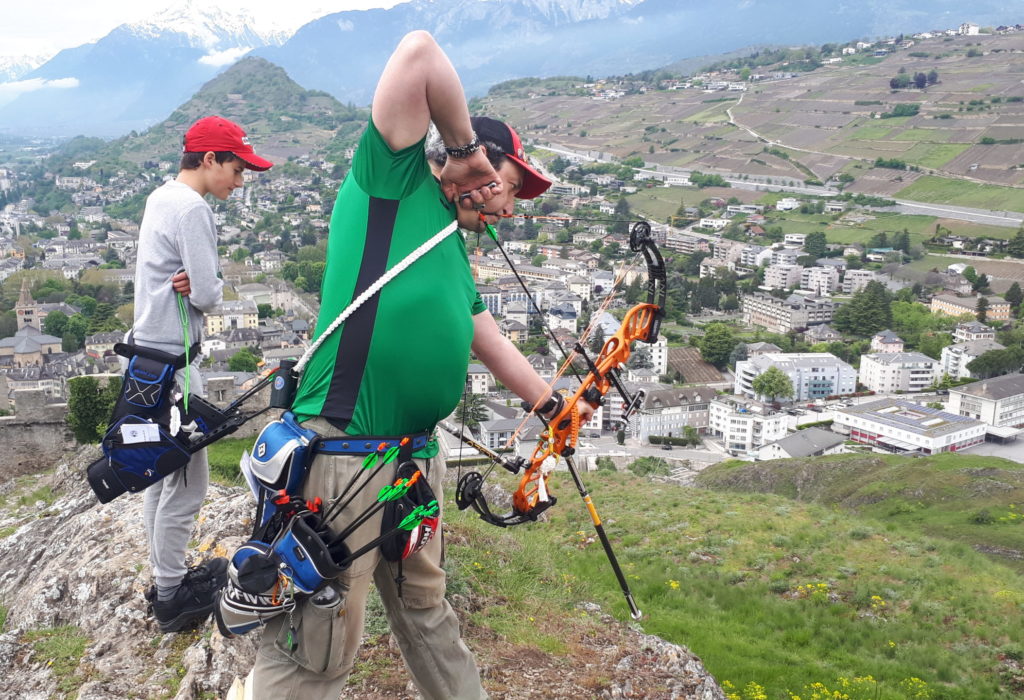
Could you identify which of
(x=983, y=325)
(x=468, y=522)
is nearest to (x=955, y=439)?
(x=983, y=325)

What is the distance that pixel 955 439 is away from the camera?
1720 inches

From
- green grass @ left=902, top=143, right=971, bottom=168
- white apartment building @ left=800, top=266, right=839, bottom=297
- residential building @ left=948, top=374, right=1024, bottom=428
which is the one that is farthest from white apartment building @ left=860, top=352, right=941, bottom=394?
green grass @ left=902, top=143, right=971, bottom=168

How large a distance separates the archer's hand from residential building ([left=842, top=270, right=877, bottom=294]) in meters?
74.3

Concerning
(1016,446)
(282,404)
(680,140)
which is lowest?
(1016,446)

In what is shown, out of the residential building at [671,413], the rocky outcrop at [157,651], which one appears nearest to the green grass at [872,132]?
the residential building at [671,413]

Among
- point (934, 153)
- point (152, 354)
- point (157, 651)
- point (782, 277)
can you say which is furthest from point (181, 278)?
point (934, 153)

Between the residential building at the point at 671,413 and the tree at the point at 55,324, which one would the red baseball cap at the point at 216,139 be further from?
the tree at the point at 55,324

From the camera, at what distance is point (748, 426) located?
48.0m

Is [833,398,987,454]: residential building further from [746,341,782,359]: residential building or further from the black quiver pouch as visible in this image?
the black quiver pouch

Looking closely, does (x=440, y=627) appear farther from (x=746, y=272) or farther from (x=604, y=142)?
(x=604, y=142)

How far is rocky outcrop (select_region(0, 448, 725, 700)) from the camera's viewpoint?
340cm

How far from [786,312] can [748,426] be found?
74.4 feet

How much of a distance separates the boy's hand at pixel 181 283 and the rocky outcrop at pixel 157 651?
1414 mm

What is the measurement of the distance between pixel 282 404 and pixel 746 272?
262 feet
